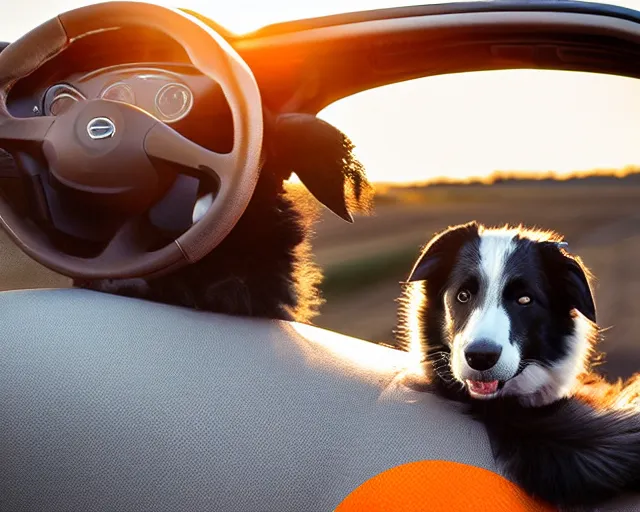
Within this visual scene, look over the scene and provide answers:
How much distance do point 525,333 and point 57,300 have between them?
68 cm

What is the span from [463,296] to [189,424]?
0.44 metres

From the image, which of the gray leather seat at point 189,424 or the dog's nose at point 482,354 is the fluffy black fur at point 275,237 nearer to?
the gray leather seat at point 189,424

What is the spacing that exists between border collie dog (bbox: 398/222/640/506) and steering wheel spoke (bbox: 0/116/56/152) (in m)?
0.63

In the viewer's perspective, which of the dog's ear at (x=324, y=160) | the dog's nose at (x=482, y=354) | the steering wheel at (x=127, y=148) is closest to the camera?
the dog's nose at (x=482, y=354)

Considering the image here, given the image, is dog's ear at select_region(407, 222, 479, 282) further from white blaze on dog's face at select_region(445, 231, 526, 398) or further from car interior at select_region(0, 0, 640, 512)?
car interior at select_region(0, 0, 640, 512)

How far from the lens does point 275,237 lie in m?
1.46

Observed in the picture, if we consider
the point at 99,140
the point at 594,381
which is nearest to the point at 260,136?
the point at 99,140

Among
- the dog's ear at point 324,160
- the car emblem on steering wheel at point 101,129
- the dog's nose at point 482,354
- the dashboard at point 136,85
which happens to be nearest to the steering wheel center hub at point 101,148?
the car emblem on steering wheel at point 101,129

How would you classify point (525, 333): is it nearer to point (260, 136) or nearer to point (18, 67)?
point (260, 136)

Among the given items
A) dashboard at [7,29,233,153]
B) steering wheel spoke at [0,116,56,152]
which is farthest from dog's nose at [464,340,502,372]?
steering wheel spoke at [0,116,56,152]

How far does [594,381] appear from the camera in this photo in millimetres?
1240

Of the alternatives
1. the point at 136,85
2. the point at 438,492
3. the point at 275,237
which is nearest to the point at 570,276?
the point at 438,492

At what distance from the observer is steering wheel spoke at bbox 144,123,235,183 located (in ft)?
3.91

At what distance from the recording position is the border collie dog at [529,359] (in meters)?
0.98
